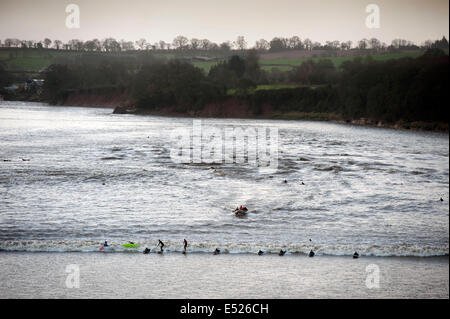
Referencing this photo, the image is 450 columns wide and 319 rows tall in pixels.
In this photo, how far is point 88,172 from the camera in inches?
1735

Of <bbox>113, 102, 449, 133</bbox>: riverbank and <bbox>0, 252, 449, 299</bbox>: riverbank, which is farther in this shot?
<bbox>113, 102, 449, 133</bbox>: riverbank

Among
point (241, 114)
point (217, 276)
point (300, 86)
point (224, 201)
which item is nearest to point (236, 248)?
point (217, 276)

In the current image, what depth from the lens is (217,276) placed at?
19.8 m

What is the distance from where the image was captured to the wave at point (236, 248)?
76.3 ft

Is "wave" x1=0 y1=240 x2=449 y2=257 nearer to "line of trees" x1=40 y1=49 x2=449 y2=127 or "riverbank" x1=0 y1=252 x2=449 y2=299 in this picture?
"riverbank" x1=0 y1=252 x2=449 y2=299

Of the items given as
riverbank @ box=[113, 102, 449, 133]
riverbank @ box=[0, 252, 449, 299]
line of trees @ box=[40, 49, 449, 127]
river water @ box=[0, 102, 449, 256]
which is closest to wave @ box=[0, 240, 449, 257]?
river water @ box=[0, 102, 449, 256]

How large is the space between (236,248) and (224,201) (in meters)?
10.1

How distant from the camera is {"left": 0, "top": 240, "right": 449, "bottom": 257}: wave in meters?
23.2

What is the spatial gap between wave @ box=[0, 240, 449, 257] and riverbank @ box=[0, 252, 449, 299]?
622 mm

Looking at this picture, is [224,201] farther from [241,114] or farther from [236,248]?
[241,114]

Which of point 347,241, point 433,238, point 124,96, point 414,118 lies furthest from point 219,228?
point 124,96

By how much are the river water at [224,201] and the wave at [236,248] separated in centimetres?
6

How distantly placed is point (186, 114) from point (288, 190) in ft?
351
